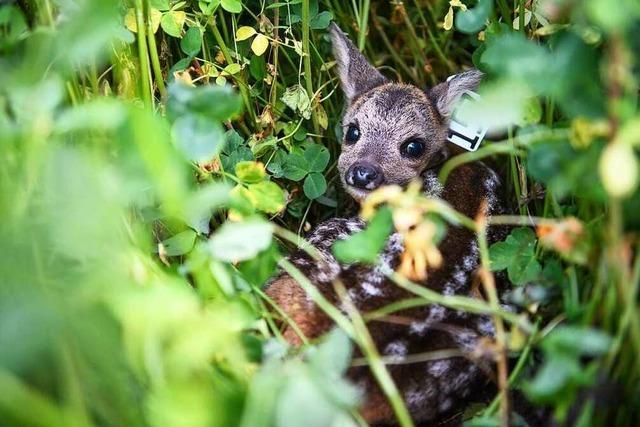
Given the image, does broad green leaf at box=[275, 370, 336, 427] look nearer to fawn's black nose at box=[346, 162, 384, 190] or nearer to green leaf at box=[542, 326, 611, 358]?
green leaf at box=[542, 326, 611, 358]

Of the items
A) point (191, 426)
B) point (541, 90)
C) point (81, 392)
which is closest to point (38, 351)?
point (81, 392)

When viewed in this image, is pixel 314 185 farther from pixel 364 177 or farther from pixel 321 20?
pixel 321 20

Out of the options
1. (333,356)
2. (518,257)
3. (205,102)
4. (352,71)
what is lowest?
(518,257)

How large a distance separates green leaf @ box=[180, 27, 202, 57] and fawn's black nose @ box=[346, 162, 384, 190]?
824 millimetres

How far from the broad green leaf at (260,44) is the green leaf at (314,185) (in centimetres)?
55

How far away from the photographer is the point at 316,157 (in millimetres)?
3416

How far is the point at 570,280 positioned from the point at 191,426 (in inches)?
42.4

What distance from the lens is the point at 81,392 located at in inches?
63.1

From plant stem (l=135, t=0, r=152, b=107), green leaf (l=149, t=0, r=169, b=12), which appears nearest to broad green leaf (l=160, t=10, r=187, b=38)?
green leaf (l=149, t=0, r=169, b=12)

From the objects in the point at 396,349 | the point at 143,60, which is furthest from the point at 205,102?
the point at 396,349

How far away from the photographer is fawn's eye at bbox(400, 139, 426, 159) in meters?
3.68

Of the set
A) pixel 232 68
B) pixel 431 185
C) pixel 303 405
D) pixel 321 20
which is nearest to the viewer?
pixel 303 405

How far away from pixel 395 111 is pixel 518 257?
1265 millimetres

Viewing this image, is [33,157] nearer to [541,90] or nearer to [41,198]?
[41,198]
